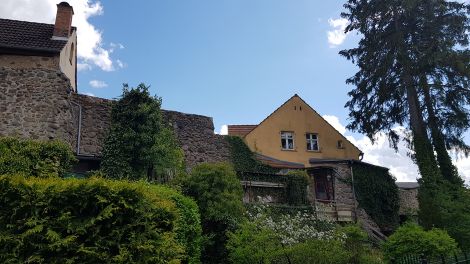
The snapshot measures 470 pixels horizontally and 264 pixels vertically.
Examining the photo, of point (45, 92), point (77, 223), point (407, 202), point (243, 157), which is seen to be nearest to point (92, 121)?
point (45, 92)

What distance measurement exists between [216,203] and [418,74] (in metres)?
14.0

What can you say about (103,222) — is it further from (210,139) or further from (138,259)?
(210,139)

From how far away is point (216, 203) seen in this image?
38.8ft

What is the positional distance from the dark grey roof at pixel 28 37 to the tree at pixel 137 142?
3.03 m

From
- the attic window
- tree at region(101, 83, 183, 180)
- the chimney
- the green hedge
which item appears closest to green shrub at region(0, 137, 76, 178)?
tree at region(101, 83, 183, 180)

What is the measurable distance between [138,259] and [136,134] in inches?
323

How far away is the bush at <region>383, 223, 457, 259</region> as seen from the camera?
1045 centimetres

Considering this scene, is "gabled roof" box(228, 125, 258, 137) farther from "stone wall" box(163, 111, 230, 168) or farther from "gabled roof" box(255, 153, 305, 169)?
"stone wall" box(163, 111, 230, 168)

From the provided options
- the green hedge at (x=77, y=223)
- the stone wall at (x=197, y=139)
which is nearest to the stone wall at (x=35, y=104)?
the stone wall at (x=197, y=139)

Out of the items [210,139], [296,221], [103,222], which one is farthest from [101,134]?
[103,222]

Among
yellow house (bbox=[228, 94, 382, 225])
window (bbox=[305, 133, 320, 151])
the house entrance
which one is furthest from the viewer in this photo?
window (bbox=[305, 133, 320, 151])

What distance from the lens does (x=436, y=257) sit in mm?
10750

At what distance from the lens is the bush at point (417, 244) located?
34.3 ft

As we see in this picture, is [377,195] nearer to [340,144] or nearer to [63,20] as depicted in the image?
[340,144]
